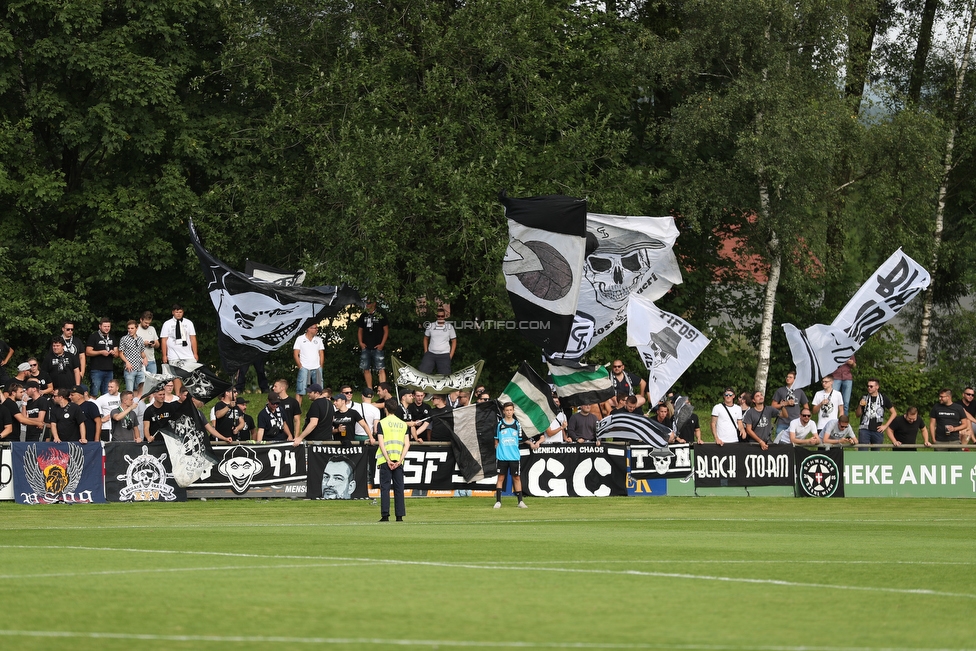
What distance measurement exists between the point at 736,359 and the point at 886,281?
13.7 m

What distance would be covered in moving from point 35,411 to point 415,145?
12358mm

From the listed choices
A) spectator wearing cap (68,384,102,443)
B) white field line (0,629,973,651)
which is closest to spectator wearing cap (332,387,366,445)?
spectator wearing cap (68,384,102,443)

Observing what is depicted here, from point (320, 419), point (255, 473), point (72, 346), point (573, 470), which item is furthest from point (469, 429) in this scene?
point (72, 346)

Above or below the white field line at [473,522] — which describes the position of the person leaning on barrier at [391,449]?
above

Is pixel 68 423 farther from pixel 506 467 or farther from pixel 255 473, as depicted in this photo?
pixel 506 467

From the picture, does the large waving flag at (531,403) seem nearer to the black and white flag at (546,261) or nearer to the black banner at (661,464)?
the black banner at (661,464)

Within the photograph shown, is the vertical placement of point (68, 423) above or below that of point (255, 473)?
above

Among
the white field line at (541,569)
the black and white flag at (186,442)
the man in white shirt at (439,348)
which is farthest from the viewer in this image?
the man in white shirt at (439,348)

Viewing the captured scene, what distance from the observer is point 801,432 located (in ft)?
91.8

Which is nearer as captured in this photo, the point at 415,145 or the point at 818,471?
the point at 818,471

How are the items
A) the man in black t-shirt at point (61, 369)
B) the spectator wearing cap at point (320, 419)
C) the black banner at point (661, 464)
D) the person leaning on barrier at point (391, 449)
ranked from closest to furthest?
the person leaning on barrier at point (391, 449) < the spectator wearing cap at point (320, 419) < the black banner at point (661, 464) < the man in black t-shirt at point (61, 369)

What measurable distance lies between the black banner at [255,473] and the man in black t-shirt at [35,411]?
2825 mm

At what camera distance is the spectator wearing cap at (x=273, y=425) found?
82.7ft

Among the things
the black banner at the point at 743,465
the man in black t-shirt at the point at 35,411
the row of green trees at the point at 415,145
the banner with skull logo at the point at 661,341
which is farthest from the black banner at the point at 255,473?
the row of green trees at the point at 415,145
